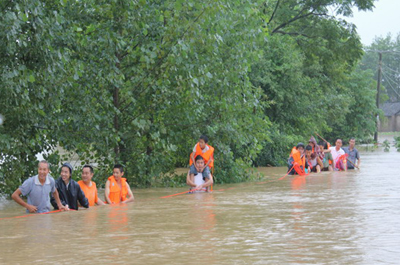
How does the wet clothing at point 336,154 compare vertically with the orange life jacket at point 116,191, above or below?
above

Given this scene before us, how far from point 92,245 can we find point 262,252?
7.53 ft

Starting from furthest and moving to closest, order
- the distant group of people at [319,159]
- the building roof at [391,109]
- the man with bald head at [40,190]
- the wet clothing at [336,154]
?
the building roof at [391,109] → the wet clothing at [336,154] → the distant group of people at [319,159] → the man with bald head at [40,190]

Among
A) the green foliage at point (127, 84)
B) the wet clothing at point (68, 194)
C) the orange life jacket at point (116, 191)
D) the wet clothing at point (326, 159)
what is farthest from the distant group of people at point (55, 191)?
the wet clothing at point (326, 159)

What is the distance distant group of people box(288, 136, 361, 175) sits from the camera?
83.9 feet

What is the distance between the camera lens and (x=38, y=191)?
13281 millimetres

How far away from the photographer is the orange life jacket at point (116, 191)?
50.7 feet

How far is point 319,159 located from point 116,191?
12848mm

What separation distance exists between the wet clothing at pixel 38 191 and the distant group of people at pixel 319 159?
13526 millimetres

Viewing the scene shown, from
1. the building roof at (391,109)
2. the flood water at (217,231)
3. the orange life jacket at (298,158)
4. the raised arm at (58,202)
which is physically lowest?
the flood water at (217,231)

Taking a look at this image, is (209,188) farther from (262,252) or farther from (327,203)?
(262,252)

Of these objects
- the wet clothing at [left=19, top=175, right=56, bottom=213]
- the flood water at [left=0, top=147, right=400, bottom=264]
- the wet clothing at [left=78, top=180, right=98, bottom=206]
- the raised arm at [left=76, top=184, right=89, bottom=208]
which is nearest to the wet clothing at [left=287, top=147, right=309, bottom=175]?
the flood water at [left=0, top=147, right=400, bottom=264]

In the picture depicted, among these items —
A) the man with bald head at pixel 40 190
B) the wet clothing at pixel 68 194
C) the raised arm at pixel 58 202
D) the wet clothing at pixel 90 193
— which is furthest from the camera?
the wet clothing at pixel 90 193

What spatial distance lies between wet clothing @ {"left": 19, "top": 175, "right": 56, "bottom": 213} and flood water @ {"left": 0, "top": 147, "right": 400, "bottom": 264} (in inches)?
15.1

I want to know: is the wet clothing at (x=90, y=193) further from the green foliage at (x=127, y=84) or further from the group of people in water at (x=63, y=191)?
the green foliage at (x=127, y=84)
